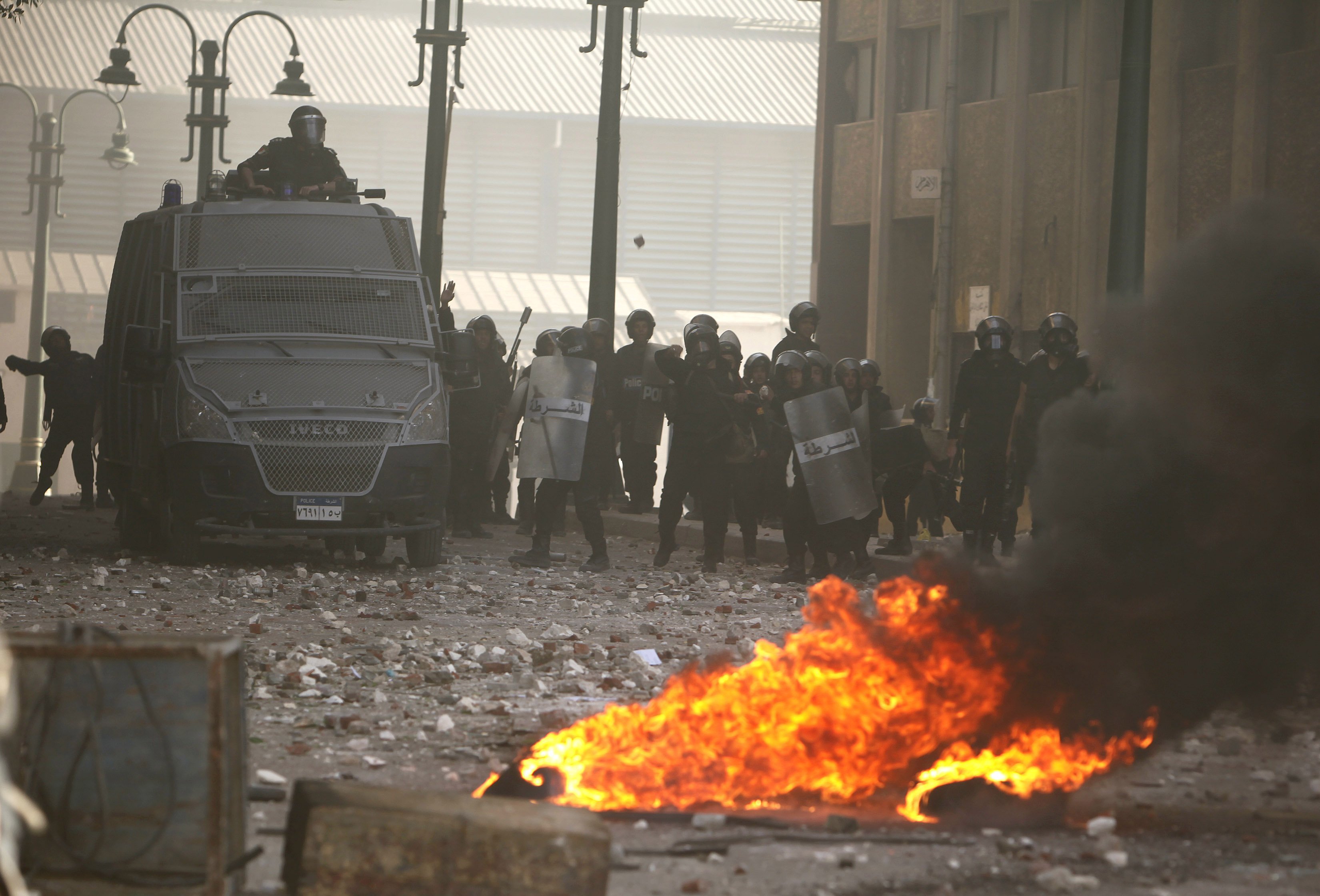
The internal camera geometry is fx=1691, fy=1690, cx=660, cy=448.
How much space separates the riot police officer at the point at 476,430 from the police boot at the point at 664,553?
2.87 metres

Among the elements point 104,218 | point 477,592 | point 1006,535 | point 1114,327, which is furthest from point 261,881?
point 104,218

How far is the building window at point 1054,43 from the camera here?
76.5 ft

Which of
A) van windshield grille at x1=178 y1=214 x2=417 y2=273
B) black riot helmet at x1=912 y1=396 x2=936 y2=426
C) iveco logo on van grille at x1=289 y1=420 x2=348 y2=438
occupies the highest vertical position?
van windshield grille at x1=178 y1=214 x2=417 y2=273

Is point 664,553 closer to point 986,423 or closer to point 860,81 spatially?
point 986,423

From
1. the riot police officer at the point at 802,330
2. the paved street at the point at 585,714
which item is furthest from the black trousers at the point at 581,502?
the riot police officer at the point at 802,330

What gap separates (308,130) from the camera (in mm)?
14008

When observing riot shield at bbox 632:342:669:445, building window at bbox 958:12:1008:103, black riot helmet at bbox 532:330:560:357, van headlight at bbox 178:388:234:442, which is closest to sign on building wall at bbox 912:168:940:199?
building window at bbox 958:12:1008:103

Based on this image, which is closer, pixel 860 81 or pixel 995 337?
pixel 995 337

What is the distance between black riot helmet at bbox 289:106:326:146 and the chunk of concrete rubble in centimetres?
1073

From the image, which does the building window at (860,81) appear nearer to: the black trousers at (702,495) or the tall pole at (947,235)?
the tall pole at (947,235)

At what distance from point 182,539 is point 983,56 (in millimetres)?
16497

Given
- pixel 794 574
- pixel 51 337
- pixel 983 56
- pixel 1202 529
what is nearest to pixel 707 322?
pixel 794 574

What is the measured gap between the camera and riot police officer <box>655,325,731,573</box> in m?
13.3

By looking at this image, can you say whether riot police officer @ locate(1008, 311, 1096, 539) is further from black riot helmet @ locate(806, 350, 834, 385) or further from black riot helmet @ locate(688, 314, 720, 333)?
black riot helmet @ locate(688, 314, 720, 333)
